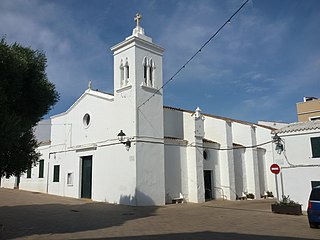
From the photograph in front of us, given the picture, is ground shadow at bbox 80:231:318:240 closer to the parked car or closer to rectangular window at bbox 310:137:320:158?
the parked car

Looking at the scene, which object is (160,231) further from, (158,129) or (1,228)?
(158,129)

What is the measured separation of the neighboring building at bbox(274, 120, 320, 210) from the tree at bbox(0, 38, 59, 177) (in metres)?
13.4

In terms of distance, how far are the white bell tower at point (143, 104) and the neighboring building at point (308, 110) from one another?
2218 cm

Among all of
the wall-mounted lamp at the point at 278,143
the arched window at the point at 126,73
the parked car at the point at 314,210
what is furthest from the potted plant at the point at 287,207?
the arched window at the point at 126,73

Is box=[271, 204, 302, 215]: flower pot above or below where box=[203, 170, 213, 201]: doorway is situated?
below

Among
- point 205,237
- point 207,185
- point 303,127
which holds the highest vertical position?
point 303,127

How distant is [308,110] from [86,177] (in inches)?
1059

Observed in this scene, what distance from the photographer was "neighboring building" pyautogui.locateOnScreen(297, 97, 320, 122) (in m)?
36.5

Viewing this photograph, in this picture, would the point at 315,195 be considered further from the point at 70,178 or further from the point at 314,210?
the point at 70,178

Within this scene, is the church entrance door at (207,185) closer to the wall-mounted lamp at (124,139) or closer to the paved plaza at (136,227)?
the wall-mounted lamp at (124,139)

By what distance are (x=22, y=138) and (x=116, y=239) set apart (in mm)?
5091

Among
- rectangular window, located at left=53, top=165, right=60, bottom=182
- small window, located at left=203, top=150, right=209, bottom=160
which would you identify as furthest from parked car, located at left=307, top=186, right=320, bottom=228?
rectangular window, located at left=53, top=165, right=60, bottom=182

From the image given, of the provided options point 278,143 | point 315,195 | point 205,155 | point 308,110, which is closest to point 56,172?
point 205,155

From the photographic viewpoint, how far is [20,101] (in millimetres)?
10945
